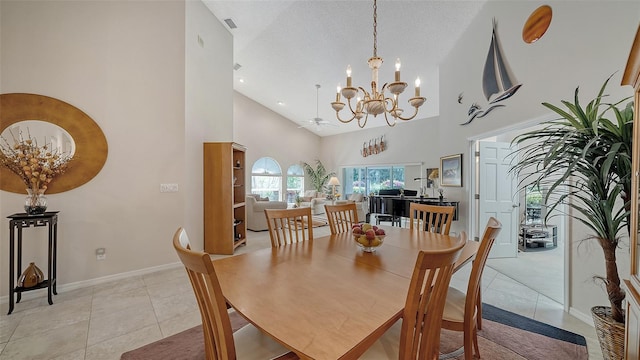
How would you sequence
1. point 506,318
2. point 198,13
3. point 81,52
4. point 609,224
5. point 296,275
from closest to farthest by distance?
point 296,275 < point 609,224 < point 506,318 < point 81,52 < point 198,13

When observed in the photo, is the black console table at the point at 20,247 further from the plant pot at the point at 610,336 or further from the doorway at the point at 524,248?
the doorway at the point at 524,248

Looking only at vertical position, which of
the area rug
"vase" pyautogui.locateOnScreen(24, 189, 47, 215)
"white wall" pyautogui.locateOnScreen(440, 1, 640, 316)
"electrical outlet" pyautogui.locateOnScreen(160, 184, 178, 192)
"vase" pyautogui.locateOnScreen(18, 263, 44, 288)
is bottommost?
the area rug

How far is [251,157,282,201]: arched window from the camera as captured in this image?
918 cm

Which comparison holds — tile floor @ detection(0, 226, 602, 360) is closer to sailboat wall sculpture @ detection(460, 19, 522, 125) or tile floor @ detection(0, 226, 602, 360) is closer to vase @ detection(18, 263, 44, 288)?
vase @ detection(18, 263, 44, 288)

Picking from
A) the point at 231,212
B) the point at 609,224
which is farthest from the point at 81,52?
the point at 609,224

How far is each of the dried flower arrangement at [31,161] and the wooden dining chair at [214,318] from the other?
2513 mm

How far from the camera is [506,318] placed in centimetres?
235

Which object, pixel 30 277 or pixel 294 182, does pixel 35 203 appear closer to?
pixel 30 277

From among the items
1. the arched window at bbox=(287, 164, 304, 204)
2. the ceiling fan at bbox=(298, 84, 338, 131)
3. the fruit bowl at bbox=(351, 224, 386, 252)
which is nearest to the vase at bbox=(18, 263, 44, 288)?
the fruit bowl at bbox=(351, 224, 386, 252)

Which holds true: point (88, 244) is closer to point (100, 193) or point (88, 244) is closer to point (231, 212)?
point (100, 193)

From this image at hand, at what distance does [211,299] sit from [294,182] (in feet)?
30.7

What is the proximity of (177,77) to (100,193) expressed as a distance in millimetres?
1801

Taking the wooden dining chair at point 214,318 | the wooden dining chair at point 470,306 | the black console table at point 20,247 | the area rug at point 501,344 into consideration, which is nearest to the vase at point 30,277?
the black console table at point 20,247

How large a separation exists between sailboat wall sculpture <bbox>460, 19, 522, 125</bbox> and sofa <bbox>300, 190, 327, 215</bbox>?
5.43 metres
